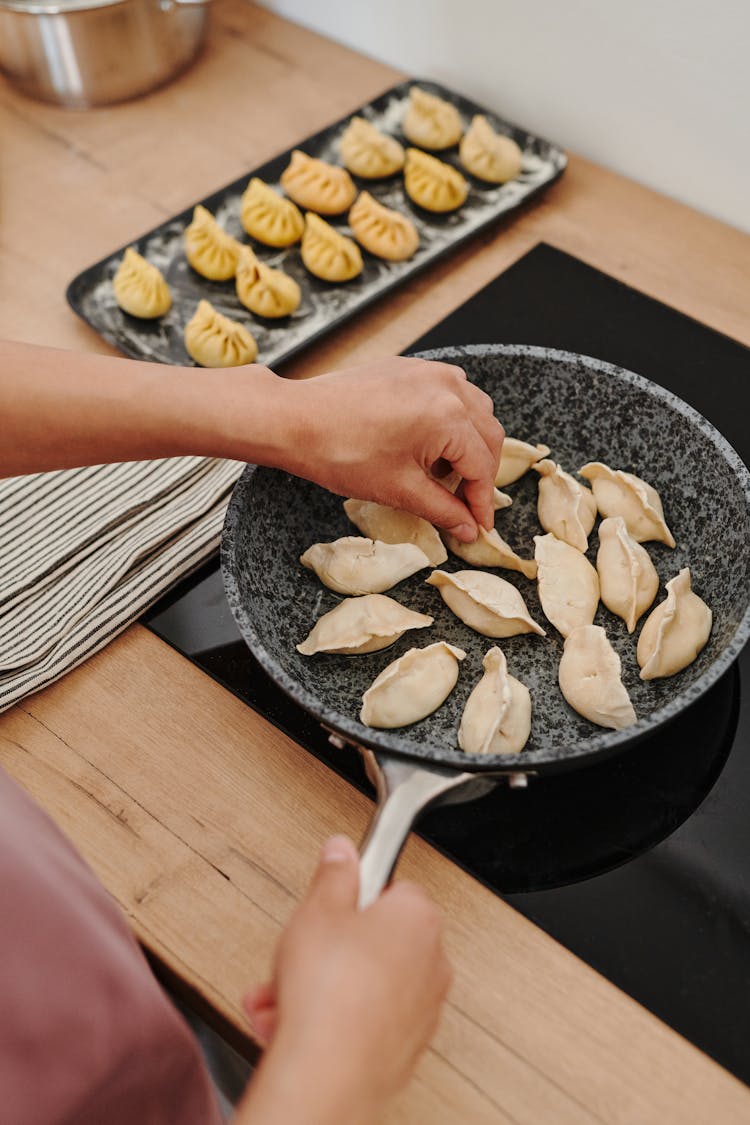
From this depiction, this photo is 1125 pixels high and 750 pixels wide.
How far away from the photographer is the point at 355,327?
3.30 feet

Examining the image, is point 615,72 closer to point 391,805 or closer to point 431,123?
point 431,123

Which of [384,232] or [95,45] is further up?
[95,45]

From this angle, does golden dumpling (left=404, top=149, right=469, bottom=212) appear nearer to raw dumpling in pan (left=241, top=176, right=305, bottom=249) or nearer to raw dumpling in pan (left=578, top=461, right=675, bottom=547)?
raw dumpling in pan (left=241, top=176, right=305, bottom=249)

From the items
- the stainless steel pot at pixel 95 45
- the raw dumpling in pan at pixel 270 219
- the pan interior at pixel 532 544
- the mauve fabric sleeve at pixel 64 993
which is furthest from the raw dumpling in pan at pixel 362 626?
the stainless steel pot at pixel 95 45

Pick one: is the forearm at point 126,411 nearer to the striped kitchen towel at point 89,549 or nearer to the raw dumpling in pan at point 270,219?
the striped kitchen towel at point 89,549

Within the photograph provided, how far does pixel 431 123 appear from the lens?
1.14 m

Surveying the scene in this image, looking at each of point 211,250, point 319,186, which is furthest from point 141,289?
point 319,186

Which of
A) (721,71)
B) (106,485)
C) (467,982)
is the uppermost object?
(721,71)

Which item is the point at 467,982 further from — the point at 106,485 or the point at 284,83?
the point at 284,83

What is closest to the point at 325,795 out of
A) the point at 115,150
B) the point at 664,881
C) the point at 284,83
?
the point at 664,881

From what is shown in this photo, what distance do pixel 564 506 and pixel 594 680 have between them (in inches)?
6.7

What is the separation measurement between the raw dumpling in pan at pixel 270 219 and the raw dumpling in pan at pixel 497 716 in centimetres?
58

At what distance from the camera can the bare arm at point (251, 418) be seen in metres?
0.64

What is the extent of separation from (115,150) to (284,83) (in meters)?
→ 0.25
